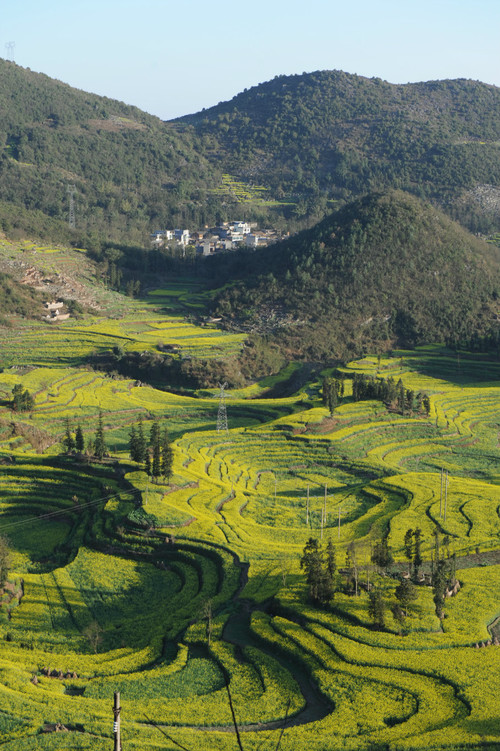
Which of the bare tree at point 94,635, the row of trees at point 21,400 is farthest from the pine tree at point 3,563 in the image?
the row of trees at point 21,400

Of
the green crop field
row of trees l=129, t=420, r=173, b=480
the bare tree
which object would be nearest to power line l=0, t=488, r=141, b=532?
the green crop field

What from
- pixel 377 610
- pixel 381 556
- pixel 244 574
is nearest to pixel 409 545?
pixel 381 556

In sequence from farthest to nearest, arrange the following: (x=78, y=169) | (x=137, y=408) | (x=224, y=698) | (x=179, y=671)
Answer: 1. (x=78, y=169)
2. (x=137, y=408)
3. (x=179, y=671)
4. (x=224, y=698)

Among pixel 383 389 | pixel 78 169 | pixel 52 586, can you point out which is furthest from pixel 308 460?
pixel 78 169

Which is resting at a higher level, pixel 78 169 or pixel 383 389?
pixel 78 169

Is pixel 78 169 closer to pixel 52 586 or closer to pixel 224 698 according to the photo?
pixel 52 586

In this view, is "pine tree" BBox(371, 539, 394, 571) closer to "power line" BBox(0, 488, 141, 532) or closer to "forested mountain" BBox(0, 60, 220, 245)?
"power line" BBox(0, 488, 141, 532)
